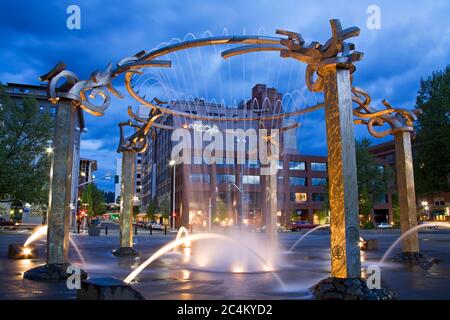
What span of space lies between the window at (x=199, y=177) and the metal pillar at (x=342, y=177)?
6220 cm

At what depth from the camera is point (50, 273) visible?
10.7 meters

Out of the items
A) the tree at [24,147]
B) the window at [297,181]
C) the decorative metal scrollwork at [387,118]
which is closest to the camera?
the decorative metal scrollwork at [387,118]

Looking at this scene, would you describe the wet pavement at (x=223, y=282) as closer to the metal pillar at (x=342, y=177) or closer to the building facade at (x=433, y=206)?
the metal pillar at (x=342, y=177)

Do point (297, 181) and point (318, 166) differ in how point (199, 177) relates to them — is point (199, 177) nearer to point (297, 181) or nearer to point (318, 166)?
point (297, 181)

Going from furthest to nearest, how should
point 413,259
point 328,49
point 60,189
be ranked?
point 413,259 < point 60,189 < point 328,49

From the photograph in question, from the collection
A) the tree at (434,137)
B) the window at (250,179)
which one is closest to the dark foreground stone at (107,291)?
the tree at (434,137)

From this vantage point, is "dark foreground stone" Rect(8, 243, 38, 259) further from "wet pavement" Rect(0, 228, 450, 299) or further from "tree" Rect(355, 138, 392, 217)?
"tree" Rect(355, 138, 392, 217)

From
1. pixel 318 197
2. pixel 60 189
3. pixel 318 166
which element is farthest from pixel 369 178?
pixel 60 189

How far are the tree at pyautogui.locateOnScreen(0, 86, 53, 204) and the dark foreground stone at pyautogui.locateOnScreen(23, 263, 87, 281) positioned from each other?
1181 inches

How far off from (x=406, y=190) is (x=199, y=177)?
197ft

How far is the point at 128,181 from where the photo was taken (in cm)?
1878

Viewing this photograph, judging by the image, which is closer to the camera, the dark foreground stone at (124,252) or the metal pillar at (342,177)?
the metal pillar at (342,177)

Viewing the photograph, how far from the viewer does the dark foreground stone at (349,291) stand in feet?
26.0

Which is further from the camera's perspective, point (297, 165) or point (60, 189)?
point (297, 165)
